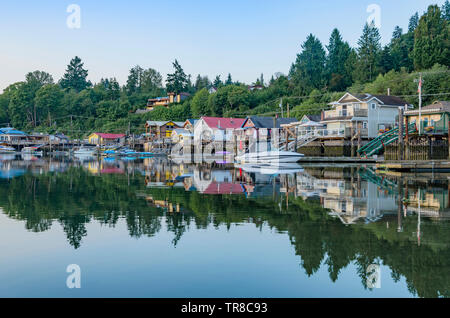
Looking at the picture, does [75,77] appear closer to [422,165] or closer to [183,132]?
[183,132]

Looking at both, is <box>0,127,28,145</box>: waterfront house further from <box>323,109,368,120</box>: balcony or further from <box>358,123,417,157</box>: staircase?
<box>358,123,417,157</box>: staircase

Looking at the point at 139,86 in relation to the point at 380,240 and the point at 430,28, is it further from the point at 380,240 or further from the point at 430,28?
the point at 380,240

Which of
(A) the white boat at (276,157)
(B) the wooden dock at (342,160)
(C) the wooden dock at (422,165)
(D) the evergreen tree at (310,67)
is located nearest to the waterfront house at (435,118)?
(B) the wooden dock at (342,160)

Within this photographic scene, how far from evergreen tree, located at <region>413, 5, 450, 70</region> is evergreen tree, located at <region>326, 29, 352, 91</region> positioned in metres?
22.2

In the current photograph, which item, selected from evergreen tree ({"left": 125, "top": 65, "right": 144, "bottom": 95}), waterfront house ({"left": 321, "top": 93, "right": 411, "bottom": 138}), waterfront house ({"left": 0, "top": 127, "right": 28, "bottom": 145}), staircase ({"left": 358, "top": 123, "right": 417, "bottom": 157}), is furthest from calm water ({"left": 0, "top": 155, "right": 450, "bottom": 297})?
evergreen tree ({"left": 125, "top": 65, "right": 144, "bottom": 95})

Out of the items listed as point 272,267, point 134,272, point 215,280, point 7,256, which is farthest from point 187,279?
point 7,256

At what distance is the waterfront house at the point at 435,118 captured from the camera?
43531mm

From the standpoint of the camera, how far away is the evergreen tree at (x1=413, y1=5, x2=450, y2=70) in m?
84.4

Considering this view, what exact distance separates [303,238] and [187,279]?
14.5ft

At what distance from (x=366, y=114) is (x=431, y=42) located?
41.7 meters

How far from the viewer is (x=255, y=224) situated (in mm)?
13617

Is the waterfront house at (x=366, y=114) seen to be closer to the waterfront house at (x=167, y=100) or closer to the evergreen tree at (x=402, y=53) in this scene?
the evergreen tree at (x=402, y=53)

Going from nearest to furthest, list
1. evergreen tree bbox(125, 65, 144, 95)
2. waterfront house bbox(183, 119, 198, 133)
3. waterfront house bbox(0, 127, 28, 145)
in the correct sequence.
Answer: waterfront house bbox(183, 119, 198, 133) → waterfront house bbox(0, 127, 28, 145) → evergreen tree bbox(125, 65, 144, 95)

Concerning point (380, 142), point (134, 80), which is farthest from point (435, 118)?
point (134, 80)
